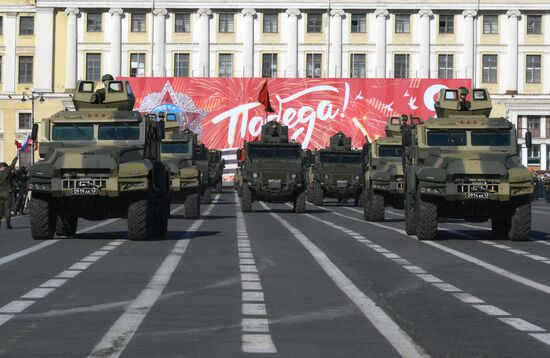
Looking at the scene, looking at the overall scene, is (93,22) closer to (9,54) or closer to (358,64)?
(9,54)

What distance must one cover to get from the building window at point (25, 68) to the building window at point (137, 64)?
27.9 feet

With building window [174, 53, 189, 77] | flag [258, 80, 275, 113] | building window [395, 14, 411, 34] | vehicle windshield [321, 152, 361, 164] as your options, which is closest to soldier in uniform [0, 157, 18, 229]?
vehicle windshield [321, 152, 361, 164]

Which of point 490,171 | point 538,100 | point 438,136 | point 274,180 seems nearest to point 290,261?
point 490,171

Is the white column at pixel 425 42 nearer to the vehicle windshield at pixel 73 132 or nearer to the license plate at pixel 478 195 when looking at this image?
the vehicle windshield at pixel 73 132

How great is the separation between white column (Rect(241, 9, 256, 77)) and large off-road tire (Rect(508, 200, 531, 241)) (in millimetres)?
87304

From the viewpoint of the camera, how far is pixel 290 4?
114938 millimetres

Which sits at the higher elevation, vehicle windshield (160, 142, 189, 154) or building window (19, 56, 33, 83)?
building window (19, 56, 33, 83)

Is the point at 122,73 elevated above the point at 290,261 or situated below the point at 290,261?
Result: above

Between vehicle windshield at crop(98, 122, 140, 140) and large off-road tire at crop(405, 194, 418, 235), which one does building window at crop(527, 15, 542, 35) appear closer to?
large off-road tire at crop(405, 194, 418, 235)

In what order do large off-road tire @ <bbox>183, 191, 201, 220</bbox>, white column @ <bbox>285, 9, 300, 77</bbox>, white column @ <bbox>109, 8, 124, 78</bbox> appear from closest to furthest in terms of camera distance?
1. large off-road tire @ <bbox>183, 191, 201, 220</bbox>
2. white column @ <bbox>285, 9, 300, 77</bbox>
3. white column @ <bbox>109, 8, 124, 78</bbox>

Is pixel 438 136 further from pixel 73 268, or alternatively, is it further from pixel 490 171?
pixel 73 268

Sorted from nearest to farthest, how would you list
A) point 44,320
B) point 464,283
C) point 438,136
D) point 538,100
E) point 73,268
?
point 44,320, point 464,283, point 73,268, point 438,136, point 538,100

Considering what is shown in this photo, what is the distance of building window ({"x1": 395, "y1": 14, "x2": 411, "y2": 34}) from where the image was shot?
116 metres

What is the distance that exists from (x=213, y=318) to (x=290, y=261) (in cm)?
818
